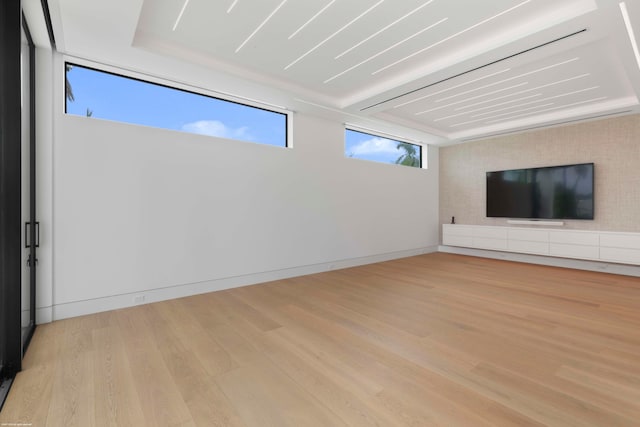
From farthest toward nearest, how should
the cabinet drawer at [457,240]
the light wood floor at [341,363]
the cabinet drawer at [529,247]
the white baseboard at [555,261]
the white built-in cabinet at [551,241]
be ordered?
the cabinet drawer at [457,240], the cabinet drawer at [529,247], the white baseboard at [555,261], the white built-in cabinet at [551,241], the light wood floor at [341,363]

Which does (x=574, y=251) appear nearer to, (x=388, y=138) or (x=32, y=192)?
(x=388, y=138)

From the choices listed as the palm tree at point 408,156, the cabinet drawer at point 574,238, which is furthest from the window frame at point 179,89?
the cabinet drawer at point 574,238

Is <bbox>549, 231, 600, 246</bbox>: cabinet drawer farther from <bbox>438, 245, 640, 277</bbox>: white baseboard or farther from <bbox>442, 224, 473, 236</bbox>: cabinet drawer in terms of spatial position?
<bbox>442, 224, 473, 236</bbox>: cabinet drawer

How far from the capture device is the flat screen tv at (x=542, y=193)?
5.27 m

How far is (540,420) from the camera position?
148 cm

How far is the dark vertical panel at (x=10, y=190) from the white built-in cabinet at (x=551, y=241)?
734 cm

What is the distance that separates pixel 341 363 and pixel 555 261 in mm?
5819

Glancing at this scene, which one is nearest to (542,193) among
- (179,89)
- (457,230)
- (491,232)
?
(491,232)

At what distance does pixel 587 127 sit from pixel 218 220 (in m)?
6.77

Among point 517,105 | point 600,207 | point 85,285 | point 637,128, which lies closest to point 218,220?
point 85,285

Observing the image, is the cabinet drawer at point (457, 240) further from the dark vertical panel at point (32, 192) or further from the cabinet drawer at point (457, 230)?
the dark vertical panel at point (32, 192)

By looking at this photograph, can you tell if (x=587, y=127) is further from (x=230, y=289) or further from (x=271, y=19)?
(x=230, y=289)

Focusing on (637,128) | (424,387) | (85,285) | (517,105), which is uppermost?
(517,105)

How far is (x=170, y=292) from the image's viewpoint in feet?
11.5
